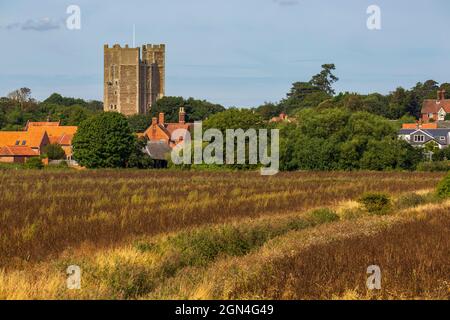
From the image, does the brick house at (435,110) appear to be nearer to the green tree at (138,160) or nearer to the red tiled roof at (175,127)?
Result: the red tiled roof at (175,127)

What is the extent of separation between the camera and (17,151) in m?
99.1

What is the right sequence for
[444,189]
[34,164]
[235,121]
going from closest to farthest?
[444,189]
[34,164]
[235,121]

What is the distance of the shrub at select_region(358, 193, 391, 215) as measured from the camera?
2927cm

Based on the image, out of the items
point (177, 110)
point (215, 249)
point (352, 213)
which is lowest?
point (352, 213)

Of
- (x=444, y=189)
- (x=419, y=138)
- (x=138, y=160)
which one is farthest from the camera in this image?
(x=419, y=138)

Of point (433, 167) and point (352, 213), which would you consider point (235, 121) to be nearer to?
point (433, 167)

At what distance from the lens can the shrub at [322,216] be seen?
26617 mm


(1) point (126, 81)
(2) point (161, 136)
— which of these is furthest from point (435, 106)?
(1) point (126, 81)

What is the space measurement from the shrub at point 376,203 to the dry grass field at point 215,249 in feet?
0.89

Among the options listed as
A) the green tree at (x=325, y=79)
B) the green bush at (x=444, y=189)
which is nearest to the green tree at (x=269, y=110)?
the green tree at (x=325, y=79)

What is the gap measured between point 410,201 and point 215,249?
16479 mm
